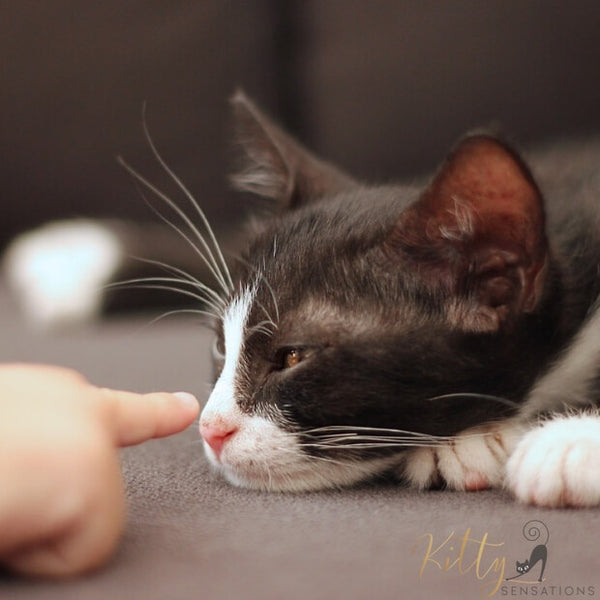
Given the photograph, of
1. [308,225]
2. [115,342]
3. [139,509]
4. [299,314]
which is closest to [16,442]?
[139,509]

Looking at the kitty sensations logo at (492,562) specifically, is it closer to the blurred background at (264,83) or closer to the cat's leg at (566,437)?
the cat's leg at (566,437)

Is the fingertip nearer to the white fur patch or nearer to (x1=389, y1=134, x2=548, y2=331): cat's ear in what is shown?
the white fur patch

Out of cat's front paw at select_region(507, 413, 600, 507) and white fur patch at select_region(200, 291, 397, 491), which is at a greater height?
cat's front paw at select_region(507, 413, 600, 507)

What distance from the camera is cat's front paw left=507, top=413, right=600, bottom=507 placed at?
66cm

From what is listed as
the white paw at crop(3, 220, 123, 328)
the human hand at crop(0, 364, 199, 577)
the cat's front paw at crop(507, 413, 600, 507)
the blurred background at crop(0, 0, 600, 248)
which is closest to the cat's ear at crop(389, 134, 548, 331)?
the cat's front paw at crop(507, 413, 600, 507)

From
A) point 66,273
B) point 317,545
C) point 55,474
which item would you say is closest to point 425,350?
point 317,545

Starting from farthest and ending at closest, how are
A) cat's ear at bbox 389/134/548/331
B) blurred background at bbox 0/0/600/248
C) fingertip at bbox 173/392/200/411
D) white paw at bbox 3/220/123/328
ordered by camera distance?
blurred background at bbox 0/0/600/248 < white paw at bbox 3/220/123/328 < cat's ear at bbox 389/134/548/331 < fingertip at bbox 173/392/200/411

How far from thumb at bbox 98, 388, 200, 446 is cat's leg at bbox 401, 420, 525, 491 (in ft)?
0.74

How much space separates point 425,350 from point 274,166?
40 centimetres

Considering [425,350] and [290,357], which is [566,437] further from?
[290,357]

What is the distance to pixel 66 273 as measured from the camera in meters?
1.66

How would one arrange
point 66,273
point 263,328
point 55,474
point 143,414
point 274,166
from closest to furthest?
point 55,474
point 143,414
point 263,328
point 274,166
point 66,273

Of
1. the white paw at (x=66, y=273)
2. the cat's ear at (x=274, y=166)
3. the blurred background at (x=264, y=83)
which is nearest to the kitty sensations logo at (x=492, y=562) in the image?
the cat's ear at (x=274, y=166)

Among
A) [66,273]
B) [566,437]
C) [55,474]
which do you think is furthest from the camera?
[66,273]
